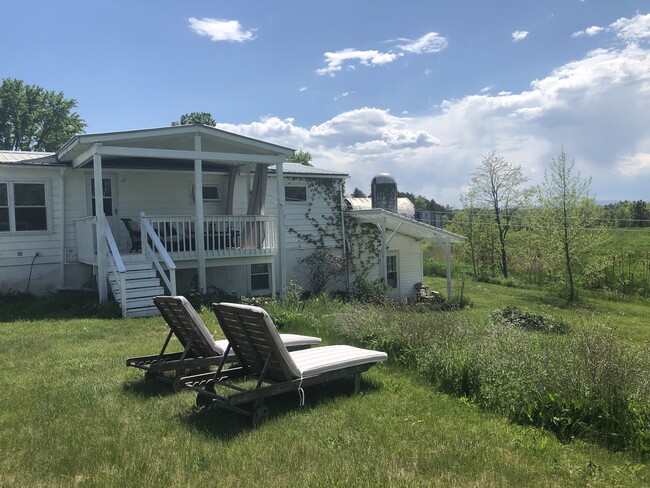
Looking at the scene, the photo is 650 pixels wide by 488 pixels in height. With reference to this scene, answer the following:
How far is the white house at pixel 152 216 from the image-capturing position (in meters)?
12.4

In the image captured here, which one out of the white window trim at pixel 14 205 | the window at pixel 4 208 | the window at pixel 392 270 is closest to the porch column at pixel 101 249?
the white window trim at pixel 14 205

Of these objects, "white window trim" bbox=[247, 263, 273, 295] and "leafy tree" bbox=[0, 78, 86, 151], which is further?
"leafy tree" bbox=[0, 78, 86, 151]

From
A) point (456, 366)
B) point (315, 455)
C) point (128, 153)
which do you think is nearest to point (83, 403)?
point (315, 455)

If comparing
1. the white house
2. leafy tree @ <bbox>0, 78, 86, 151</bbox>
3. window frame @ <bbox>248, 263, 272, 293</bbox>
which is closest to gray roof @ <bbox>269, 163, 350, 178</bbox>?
the white house

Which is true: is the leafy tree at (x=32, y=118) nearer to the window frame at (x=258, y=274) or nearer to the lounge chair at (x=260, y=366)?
the window frame at (x=258, y=274)

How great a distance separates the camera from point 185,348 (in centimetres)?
607

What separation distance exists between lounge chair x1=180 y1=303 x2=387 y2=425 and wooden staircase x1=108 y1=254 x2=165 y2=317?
6030mm

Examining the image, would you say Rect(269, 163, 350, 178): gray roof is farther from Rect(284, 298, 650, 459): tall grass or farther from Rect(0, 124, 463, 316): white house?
Rect(284, 298, 650, 459): tall grass

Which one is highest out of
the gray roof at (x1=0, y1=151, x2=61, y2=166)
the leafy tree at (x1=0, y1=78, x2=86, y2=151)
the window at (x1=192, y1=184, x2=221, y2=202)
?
the leafy tree at (x1=0, y1=78, x2=86, y2=151)

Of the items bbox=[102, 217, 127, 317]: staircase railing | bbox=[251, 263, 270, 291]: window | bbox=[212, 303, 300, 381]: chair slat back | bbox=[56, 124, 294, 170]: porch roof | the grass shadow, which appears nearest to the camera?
the grass shadow

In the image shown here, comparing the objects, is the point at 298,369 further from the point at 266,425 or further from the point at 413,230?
the point at 413,230

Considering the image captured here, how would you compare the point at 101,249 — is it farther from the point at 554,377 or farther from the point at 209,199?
the point at 554,377

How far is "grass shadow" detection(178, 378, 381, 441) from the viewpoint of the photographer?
15.5 ft

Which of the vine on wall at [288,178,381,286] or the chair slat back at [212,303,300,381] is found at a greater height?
the vine on wall at [288,178,381,286]
